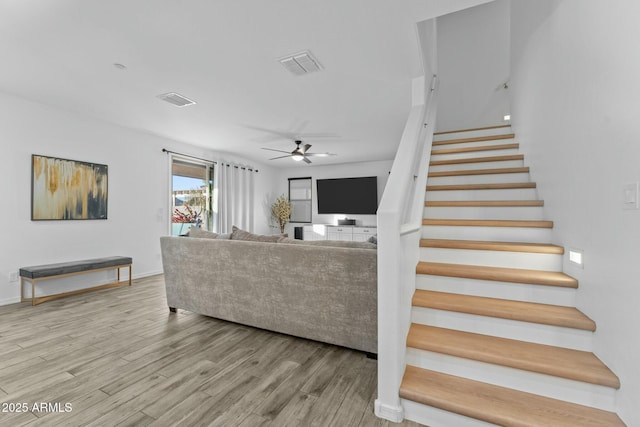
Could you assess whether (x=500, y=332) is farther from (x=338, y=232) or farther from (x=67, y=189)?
(x=338, y=232)

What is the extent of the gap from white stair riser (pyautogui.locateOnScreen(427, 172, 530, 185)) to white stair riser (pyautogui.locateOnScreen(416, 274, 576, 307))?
136 centimetres

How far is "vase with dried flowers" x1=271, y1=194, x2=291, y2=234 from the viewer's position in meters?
8.10

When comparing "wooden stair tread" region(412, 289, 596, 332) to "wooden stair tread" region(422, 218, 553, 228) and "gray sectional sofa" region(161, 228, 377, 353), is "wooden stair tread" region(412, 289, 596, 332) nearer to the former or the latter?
"gray sectional sofa" region(161, 228, 377, 353)

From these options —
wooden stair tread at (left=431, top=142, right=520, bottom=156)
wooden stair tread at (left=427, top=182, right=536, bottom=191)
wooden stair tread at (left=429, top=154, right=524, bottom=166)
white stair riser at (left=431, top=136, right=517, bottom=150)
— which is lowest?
wooden stair tread at (left=427, top=182, right=536, bottom=191)

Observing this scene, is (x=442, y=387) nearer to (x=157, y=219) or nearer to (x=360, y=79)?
(x=360, y=79)

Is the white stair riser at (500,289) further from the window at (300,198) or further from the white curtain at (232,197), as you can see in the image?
the window at (300,198)

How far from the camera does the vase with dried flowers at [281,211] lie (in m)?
8.10

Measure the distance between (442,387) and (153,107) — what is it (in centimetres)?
428

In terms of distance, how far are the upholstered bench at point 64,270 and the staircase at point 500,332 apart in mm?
4137

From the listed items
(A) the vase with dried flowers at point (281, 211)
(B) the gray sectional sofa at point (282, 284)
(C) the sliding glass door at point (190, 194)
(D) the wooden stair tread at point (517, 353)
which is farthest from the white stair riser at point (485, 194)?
(A) the vase with dried flowers at point (281, 211)

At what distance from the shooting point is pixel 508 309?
5.60 feet

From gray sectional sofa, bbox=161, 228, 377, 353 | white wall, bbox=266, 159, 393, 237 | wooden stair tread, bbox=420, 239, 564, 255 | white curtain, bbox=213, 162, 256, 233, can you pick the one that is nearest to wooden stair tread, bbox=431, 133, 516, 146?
wooden stair tread, bbox=420, 239, 564, 255

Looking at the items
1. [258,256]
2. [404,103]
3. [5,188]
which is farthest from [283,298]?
[5,188]

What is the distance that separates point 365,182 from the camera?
762 centimetres
